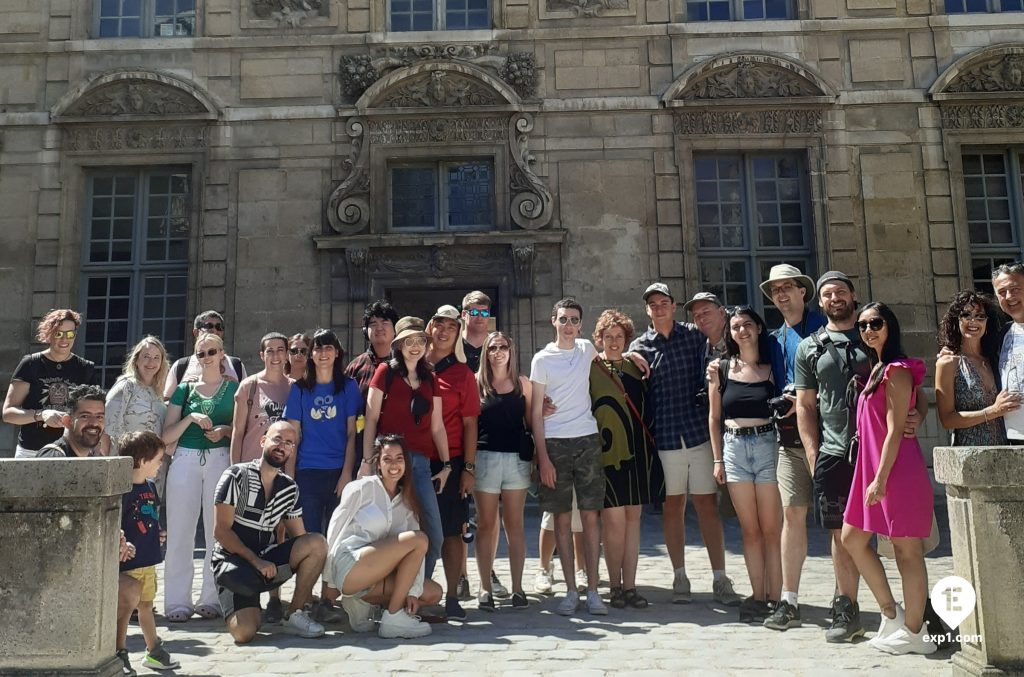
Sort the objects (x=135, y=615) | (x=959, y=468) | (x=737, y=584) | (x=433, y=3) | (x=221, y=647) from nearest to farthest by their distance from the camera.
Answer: (x=959, y=468)
(x=221, y=647)
(x=135, y=615)
(x=737, y=584)
(x=433, y=3)

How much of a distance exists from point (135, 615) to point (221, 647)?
3.97 feet

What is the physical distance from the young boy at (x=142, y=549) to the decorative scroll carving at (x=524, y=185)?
6.95m

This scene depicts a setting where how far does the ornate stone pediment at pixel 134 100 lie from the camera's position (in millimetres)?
11070

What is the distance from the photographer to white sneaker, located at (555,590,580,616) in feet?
17.1

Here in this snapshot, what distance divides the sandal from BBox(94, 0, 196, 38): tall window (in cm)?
1010

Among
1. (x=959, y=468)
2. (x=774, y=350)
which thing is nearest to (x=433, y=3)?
(x=774, y=350)

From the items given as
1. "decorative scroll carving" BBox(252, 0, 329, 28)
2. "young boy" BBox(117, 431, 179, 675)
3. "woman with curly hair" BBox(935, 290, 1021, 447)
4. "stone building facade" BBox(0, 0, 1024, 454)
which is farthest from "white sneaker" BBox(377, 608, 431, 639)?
"decorative scroll carving" BBox(252, 0, 329, 28)

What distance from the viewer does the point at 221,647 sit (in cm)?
462

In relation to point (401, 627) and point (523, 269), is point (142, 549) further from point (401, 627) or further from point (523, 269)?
point (523, 269)

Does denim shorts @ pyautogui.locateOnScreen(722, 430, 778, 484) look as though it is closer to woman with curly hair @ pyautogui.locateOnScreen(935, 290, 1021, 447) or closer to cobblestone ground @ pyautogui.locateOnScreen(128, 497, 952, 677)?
cobblestone ground @ pyautogui.locateOnScreen(128, 497, 952, 677)

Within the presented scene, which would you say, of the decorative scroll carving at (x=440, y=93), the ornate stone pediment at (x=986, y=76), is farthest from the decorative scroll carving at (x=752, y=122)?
the decorative scroll carving at (x=440, y=93)

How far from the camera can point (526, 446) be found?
558cm

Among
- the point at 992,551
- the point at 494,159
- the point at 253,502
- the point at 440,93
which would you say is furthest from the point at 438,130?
the point at 992,551

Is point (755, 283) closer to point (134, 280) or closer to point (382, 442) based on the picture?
point (382, 442)
